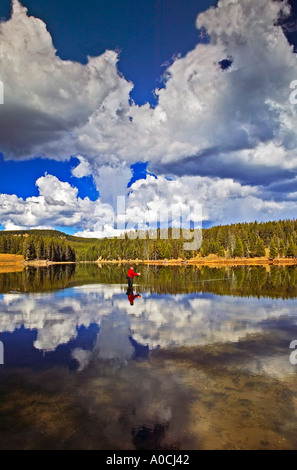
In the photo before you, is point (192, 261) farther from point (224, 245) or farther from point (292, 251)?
point (292, 251)

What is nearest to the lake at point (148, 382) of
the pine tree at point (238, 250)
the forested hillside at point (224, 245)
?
the pine tree at point (238, 250)

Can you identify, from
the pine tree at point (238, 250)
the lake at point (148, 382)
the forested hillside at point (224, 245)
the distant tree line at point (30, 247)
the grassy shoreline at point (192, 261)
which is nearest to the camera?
the lake at point (148, 382)

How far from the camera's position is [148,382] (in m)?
8.79

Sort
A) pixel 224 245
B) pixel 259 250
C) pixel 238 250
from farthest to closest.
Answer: pixel 224 245 < pixel 259 250 < pixel 238 250

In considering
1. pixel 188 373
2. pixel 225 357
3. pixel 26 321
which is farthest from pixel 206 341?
pixel 26 321

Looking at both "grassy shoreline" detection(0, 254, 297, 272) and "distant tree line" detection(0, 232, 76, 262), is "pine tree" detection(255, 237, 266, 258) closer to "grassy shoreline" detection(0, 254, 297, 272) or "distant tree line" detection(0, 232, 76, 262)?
"grassy shoreline" detection(0, 254, 297, 272)

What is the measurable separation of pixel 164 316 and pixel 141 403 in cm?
1028

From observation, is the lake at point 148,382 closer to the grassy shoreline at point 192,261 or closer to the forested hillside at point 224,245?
the grassy shoreline at point 192,261

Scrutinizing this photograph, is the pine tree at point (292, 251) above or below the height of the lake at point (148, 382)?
above

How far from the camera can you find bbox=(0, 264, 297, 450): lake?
6324 mm

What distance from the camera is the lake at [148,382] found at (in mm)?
6324

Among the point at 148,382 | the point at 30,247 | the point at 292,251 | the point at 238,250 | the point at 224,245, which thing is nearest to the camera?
the point at 148,382

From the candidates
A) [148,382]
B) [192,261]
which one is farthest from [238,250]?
[148,382]

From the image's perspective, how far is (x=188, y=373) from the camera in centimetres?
948
